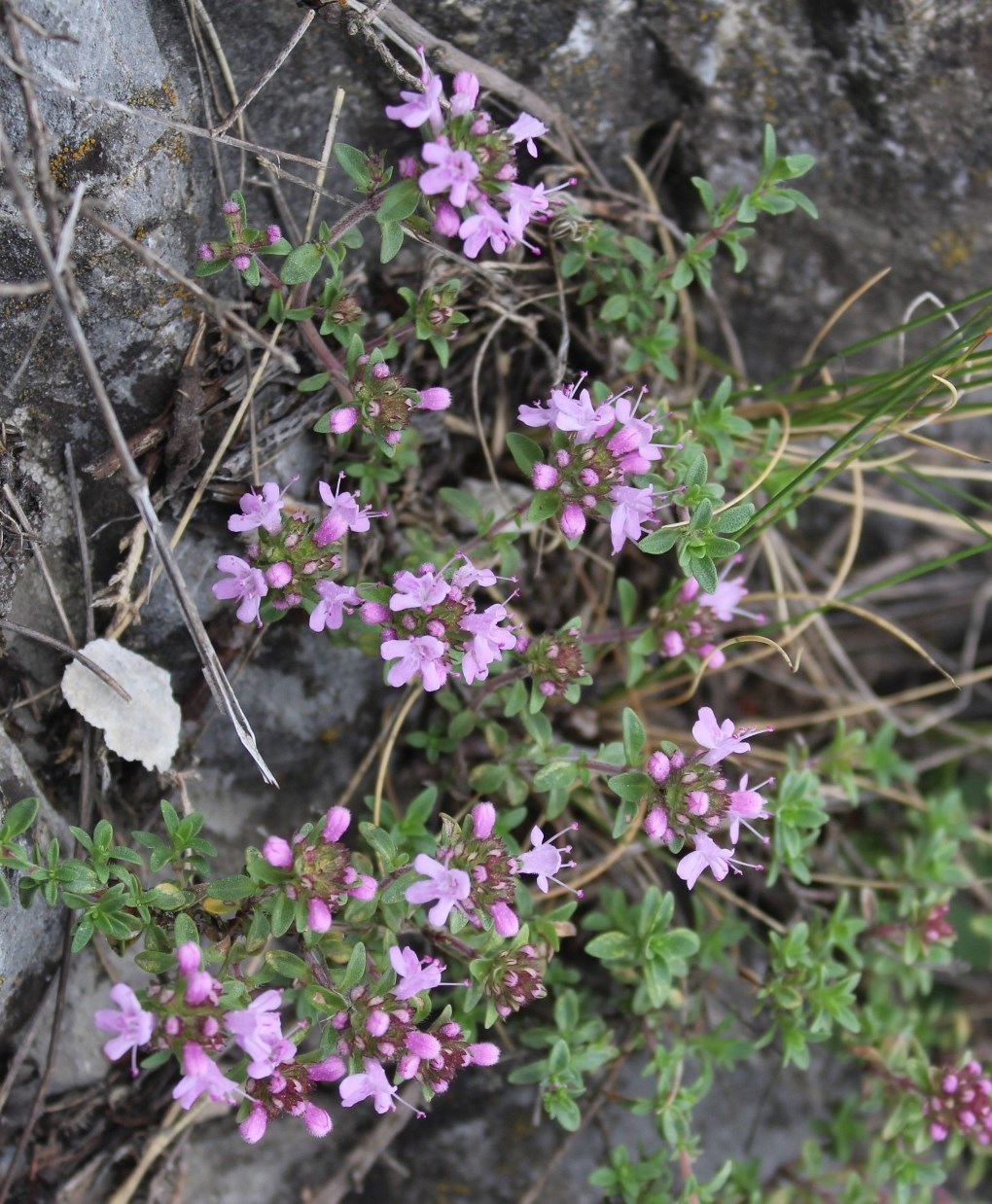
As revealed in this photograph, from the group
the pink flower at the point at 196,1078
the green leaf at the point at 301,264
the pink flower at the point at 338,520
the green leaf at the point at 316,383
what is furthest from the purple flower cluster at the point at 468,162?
the pink flower at the point at 196,1078

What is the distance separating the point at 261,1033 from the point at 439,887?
0.48 metres

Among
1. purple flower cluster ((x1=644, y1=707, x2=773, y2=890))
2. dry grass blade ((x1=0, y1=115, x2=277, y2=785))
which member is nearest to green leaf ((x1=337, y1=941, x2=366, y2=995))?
dry grass blade ((x1=0, y1=115, x2=277, y2=785))

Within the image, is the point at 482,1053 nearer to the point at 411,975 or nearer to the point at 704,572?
the point at 411,975

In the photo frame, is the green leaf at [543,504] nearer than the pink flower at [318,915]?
No

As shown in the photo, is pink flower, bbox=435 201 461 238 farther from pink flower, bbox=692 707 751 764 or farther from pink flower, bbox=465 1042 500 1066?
pink flower, bbox=465 1042 500 1066

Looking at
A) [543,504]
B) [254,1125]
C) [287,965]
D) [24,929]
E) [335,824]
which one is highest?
[543,504]

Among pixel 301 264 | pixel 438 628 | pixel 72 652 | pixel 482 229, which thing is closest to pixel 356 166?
pixel 301 264

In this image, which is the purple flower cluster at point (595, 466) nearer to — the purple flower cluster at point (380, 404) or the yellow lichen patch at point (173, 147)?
the purple flower cluster at point (380, 404)

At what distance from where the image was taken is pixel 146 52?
8.32ft

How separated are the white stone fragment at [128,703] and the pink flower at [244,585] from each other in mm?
377

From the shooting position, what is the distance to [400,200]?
2557 mm

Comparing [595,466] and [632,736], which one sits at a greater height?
[595,466]

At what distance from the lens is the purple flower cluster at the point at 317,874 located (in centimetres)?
245

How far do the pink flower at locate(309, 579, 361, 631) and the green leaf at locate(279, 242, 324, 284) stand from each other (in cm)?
76
